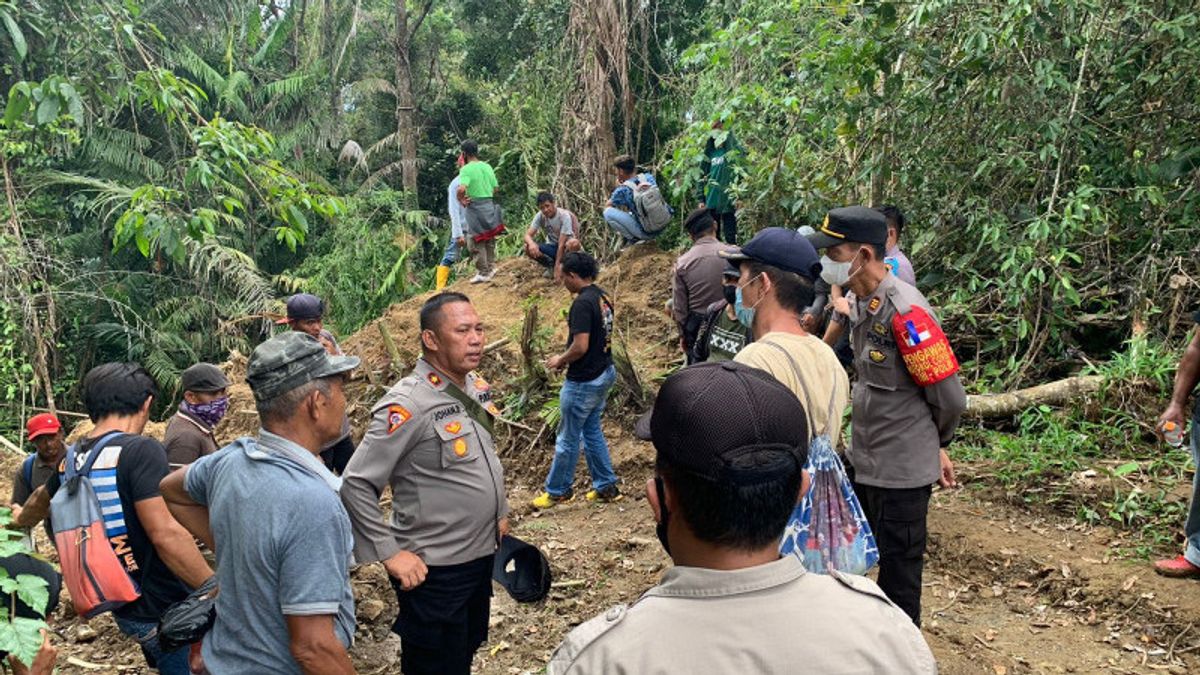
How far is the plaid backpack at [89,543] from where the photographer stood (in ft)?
9.99

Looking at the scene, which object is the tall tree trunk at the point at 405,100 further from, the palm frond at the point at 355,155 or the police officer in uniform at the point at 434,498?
the police officer in uniform at the point at 434,498

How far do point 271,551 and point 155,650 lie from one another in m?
1.46

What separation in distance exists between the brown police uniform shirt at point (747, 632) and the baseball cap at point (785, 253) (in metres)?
1.66

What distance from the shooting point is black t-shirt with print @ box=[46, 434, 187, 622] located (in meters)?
3.04

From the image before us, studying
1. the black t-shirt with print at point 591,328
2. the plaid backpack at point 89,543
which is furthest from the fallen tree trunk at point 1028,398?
the plaid backpack at point 89,543

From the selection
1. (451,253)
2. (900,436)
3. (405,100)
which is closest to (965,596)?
(900,436)

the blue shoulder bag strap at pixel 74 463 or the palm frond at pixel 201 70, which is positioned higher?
the palm frond at pixel 201 70

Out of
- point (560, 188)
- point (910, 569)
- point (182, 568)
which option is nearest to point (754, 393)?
point (910, 569)

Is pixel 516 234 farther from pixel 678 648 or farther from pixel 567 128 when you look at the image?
pixel 678 648

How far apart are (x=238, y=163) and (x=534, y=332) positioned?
3709 millimetres

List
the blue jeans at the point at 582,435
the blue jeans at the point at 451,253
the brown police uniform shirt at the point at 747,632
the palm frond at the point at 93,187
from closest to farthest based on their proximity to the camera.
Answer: the brown police uniform shirt at the point at 747,632 < the blue jeans at the point at 582,435 < the blue jeans at the point at 451,253 < the palm frond at the point at 93,187

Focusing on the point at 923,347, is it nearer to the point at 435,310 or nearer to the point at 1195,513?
the point at 435,310

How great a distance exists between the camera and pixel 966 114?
6836mm

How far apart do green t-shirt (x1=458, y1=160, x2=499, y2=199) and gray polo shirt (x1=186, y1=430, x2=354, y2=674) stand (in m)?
8.16
